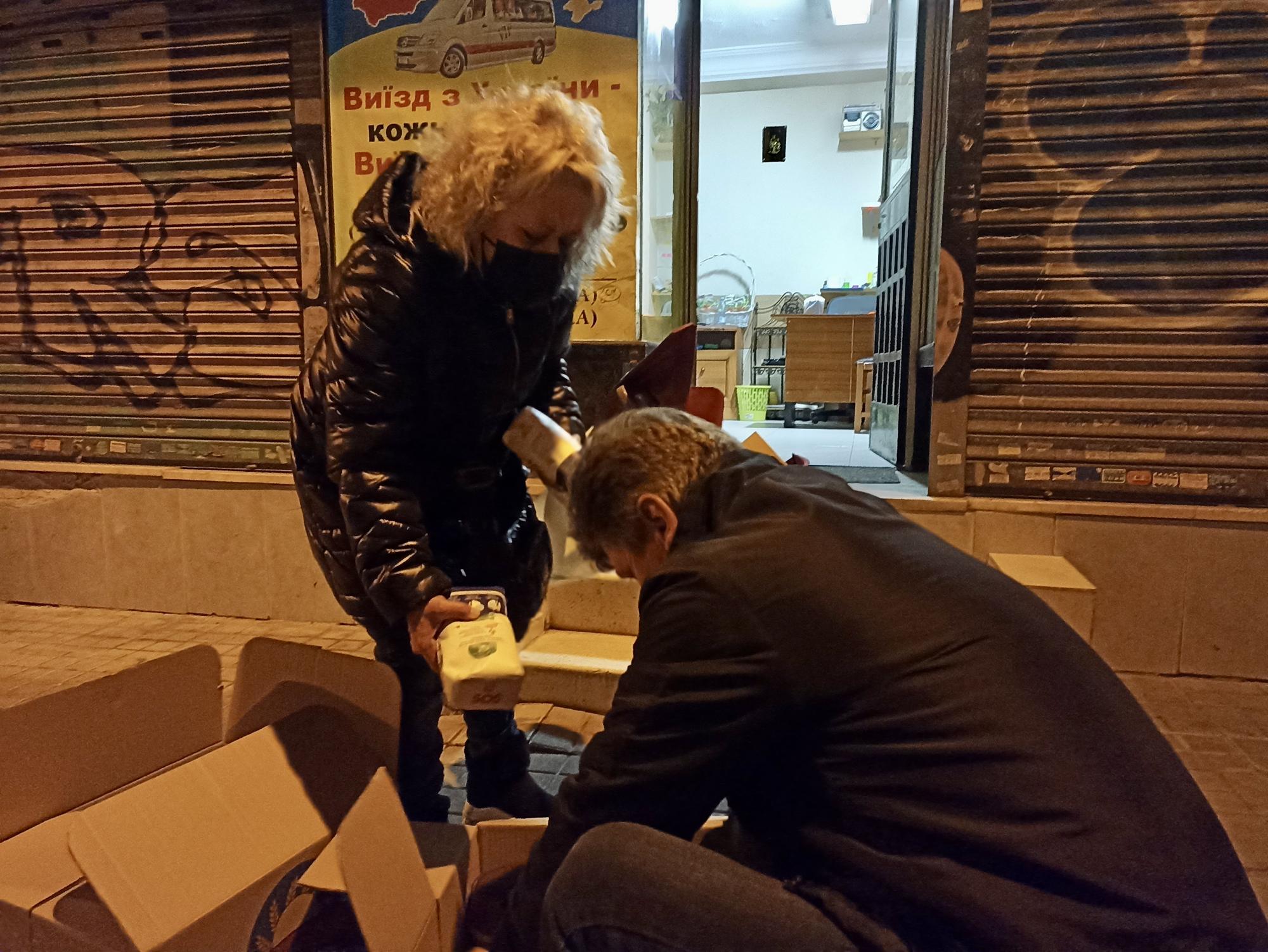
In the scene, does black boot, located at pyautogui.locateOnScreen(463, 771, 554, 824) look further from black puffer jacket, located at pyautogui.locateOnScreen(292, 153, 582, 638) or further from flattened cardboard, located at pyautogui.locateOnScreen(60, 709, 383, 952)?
black puffer jacket, located at pyautogui.locateOnScreen(292, 153, 582, 638)

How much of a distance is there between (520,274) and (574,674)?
162 centimetres

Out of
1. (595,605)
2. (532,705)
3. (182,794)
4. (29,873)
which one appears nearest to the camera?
(29,873)

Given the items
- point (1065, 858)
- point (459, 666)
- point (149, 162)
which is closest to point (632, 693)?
point (459, 666)

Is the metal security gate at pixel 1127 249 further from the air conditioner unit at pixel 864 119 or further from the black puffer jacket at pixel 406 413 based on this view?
the air conditioner unit at pixel 864 119

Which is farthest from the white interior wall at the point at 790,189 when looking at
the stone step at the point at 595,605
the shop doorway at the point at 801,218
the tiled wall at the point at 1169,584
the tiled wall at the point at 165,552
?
the stone step at the point at 595,605

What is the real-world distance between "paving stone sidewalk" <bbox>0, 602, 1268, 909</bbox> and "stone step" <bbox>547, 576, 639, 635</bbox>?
400 millimetres

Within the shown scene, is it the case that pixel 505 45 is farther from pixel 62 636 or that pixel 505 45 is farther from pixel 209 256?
pixel 62 636

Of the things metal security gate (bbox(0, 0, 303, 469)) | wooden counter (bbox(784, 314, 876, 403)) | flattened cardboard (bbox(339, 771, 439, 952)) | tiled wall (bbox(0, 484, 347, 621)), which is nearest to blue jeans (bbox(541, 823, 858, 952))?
flattened cardboard (bbox(339, 771, 439, 952))

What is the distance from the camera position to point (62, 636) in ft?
11.3

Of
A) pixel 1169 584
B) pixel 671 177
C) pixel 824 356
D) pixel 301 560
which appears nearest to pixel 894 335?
pixel 671 177

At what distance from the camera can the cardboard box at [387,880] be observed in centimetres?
118

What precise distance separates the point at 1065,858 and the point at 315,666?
1.33 metres

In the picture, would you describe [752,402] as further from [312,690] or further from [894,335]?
[312,690]

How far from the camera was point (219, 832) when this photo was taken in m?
1.40
